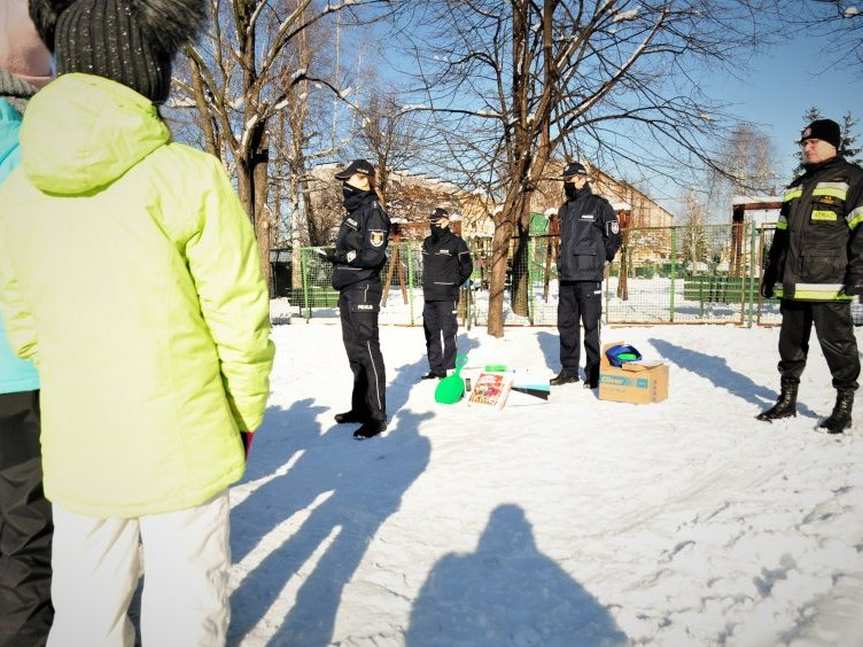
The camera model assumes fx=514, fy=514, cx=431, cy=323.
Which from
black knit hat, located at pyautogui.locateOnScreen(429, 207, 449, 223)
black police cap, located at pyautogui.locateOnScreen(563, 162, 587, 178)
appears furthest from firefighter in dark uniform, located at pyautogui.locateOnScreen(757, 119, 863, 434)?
black knit hat, located at pyautogui.locateOnScreen(429, 207, 449, 223)

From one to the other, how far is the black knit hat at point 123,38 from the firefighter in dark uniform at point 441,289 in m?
5.65

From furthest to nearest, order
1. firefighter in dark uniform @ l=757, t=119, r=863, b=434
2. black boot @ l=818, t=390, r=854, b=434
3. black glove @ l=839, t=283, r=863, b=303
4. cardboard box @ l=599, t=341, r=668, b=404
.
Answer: cardboard box @ l=599, t=341, r=668, b=404
black boot @ l=818, t=390, r=854, b=434
firefighter in dark uniform @ l=757, t=119, r=863, b=434
black glove @ l=839, t=283, r=863, b=303

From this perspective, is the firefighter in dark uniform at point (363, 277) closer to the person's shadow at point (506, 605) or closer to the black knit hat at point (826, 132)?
the person's shadow at point (506, 605)

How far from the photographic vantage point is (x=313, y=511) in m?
3.14

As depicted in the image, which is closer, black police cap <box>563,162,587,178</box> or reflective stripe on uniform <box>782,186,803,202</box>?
reflective stripe on uniform <box>782,186,803,202</box>

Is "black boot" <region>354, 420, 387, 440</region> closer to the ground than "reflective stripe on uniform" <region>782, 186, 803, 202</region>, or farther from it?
closer to the ground

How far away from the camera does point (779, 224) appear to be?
169 inches

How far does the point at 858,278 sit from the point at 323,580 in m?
4.13

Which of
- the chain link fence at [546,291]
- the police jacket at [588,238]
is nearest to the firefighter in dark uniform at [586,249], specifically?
the police jacket at [588,238]

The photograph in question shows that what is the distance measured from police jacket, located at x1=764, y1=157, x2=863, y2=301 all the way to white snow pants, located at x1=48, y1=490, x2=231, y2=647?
4.46 meters

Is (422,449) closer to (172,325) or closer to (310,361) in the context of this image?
(172,325)

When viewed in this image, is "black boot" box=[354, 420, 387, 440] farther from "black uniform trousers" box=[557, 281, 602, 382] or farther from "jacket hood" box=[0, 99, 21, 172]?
"jacket hood" box=[0, 99, 21, 172]

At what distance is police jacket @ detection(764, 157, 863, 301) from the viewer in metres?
3.79

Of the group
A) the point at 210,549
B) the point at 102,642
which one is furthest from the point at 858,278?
the point at 102,642
